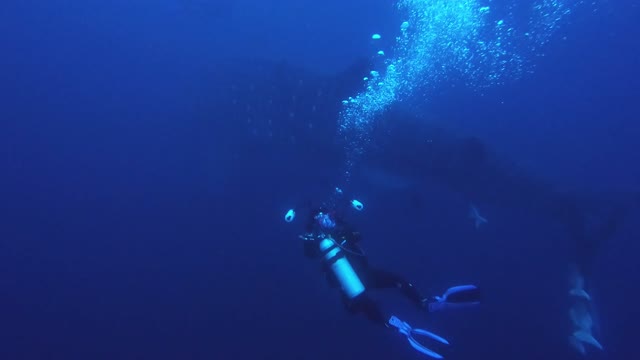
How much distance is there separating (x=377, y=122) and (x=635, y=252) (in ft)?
49.7

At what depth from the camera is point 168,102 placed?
19312 millimetres

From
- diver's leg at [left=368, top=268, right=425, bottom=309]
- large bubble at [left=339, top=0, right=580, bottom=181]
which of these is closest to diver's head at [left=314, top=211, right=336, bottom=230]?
diver's leg at [left=368, top=268, right=425, bottom=309]

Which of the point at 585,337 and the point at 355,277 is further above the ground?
the point at 355,277

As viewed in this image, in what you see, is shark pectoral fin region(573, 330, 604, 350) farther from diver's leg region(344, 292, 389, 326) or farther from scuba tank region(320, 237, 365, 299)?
scuba tank region(320, 237, 365, 299)

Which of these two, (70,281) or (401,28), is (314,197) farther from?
(70,281)

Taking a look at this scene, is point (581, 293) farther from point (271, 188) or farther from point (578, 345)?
point (271, 188)

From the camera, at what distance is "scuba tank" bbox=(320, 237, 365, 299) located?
7.30 m

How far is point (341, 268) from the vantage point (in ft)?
24.2

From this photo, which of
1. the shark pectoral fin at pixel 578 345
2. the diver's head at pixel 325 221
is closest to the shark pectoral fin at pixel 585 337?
the shark pectoral fin at pixel 578 345

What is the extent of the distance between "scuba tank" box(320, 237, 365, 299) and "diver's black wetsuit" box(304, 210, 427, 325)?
0.10 meters

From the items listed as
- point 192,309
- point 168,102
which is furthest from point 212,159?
point 192,309

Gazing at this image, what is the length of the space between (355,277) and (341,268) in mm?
282

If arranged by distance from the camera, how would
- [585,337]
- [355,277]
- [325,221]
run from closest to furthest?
[355,277] → [325,221] → [585,337]

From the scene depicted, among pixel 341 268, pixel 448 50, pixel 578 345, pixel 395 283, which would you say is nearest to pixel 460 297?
pixel 395 283
